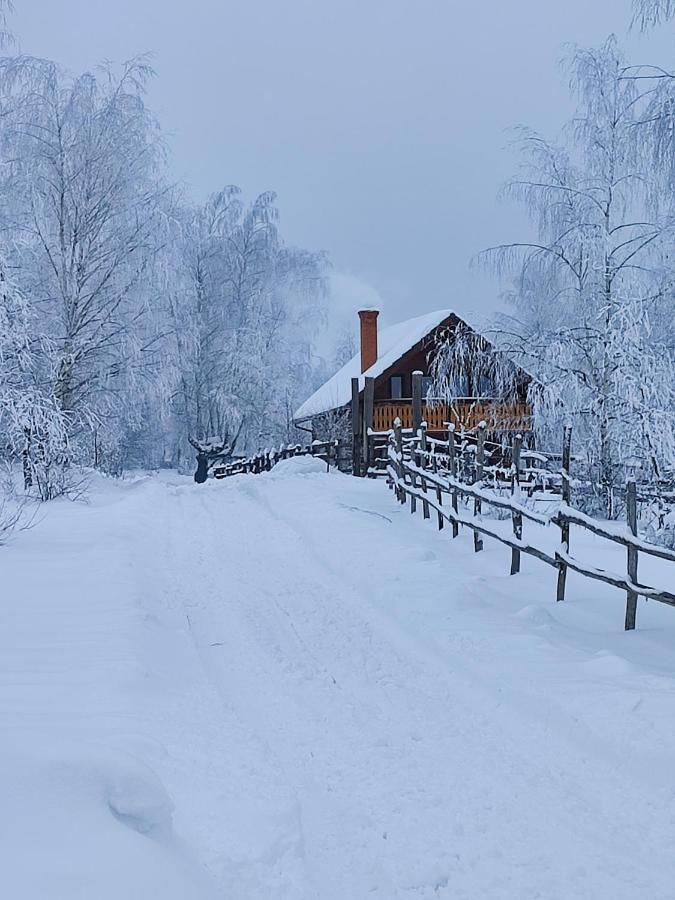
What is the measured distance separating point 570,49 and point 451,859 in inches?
511

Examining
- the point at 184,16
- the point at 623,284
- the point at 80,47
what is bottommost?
the point at 623,284

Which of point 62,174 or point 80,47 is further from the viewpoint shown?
point 80,47

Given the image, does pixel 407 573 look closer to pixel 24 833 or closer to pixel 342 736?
pixel 342 736

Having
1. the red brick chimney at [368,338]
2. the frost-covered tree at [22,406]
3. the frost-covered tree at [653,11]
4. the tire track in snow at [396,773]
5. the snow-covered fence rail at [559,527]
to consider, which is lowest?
the tire track in snow at [396,773]

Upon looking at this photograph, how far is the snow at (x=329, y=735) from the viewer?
8.32ft

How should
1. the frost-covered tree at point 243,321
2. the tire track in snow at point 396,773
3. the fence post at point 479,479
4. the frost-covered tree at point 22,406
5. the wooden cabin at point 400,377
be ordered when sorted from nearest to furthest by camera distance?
the tire track in snow at point 396,773, the frost-covered tree at point 22,406, the fence post at point 479,479, the wooden cabin at point 400,377, the frost-covered tree at point 243,321

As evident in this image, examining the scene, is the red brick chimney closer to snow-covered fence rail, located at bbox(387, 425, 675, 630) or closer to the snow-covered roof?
the snow-covered roof

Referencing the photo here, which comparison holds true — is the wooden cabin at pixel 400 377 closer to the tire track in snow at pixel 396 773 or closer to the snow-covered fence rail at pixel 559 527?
the snow-covered fence rail at pixel 559 527

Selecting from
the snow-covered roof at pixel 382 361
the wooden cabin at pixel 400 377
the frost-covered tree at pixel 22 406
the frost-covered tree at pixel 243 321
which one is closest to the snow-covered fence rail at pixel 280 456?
the wooden cabin at pixel 400 377

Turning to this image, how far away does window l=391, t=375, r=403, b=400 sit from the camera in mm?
24109

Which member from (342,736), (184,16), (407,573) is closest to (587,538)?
(407,573)

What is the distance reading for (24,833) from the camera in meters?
2.20

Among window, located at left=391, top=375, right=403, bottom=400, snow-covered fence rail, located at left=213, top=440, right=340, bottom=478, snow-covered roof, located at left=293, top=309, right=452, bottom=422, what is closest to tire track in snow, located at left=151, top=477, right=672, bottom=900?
snow-covered roof, located at left=293, top=309, right=452, bottom=422

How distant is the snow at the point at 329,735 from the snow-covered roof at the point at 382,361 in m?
15.3
